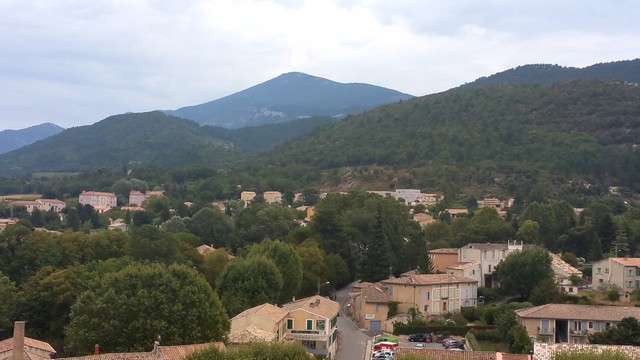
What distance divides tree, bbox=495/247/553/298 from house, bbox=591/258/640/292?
→ 446 centimetres

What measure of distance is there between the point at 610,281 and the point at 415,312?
15114mm

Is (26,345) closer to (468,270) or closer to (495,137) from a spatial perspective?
(468,270)

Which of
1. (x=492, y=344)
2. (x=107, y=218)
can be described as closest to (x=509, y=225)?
(x=492, y=344)

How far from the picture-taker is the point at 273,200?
129000mm

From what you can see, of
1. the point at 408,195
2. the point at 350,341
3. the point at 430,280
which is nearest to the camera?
the point at 350,341

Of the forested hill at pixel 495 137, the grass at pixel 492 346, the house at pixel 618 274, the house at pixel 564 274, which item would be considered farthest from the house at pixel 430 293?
the forested hill at pixel 495 137

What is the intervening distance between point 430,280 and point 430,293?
100 centimetres

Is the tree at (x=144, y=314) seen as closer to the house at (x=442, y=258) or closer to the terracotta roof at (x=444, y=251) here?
the house at (x=442, y=258)

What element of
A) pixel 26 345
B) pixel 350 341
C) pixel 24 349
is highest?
pixel 24 349

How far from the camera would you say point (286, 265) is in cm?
5331

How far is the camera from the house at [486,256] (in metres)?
59.2

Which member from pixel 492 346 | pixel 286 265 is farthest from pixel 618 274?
pixel 286 265

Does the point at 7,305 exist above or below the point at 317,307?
above

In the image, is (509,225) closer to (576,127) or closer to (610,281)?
(610,281)
